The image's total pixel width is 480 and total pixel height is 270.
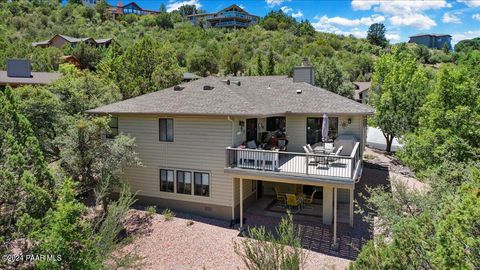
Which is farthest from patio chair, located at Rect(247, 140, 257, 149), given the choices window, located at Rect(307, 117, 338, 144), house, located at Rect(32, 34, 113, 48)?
house, located at Rect(32, 34, 113, 48)

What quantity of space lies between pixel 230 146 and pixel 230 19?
98383mm

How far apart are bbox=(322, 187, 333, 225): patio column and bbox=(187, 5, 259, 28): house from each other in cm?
9687

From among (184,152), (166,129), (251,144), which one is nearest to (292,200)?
(251,144)

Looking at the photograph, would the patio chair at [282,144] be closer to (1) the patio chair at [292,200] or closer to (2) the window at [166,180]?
(1) the patio chair at [292,200]

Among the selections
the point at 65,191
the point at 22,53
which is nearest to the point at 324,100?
the point at 65,191

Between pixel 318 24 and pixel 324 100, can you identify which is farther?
pixel 318 24

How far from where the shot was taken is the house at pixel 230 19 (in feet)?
347

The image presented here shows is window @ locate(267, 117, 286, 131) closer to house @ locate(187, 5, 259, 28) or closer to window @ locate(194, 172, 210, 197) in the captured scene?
window @ locate(194, 172, 210, 197)

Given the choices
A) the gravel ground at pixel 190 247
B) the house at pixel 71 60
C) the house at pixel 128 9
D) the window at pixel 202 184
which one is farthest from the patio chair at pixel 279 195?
the house at pixel 128 9

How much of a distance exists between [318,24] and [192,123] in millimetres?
102615

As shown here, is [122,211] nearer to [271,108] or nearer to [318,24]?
[271,108]

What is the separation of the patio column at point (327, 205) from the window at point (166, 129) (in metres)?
7.84

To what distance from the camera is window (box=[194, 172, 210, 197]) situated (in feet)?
51.9

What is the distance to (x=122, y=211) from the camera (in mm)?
9969
